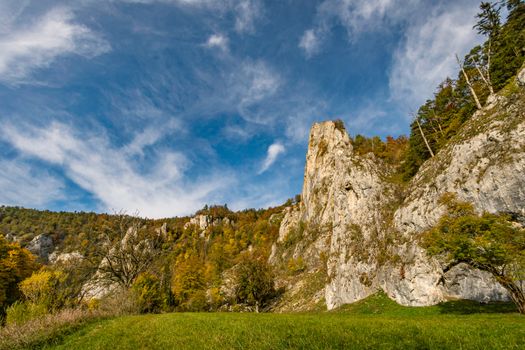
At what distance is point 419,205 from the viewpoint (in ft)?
116

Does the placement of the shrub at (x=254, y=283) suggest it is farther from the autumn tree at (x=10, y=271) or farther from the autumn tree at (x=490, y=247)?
the autumn tree at (x=490, y=247)

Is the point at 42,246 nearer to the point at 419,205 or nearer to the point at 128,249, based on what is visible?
the point at 128,249

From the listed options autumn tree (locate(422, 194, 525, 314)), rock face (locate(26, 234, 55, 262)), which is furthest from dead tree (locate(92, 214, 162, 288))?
rock face (locate(26, 234, 55, 262))

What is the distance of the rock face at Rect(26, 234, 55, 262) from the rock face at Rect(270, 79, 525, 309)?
183145 mm

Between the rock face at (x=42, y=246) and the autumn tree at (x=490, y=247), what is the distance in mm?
199608

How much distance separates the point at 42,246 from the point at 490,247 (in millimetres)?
214940

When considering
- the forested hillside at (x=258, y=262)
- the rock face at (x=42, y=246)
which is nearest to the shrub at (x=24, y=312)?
the forested hillside at (x=258, y=262)

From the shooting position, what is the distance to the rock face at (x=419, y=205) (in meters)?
25.3

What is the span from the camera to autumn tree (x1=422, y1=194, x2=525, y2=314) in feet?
58.6

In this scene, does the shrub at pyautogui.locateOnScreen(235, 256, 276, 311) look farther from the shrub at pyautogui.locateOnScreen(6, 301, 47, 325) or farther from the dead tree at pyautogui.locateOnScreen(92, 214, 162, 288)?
the shrub at pyautogui.locateOnScreen(6, 301, 47, 325)

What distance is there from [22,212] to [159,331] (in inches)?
10255

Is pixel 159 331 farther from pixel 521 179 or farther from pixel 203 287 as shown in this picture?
pixel 203 287

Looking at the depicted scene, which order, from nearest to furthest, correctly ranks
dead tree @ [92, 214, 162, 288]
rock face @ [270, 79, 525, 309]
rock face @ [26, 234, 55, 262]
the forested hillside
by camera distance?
→ 1. rock face @ [270, 79, 525, 309]
2. the forested hillside
3. dead tree @ [92, 214, 162, 288]
4. rock face @ [26, 234, 55, 262]

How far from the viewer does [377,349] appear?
6324 mm
